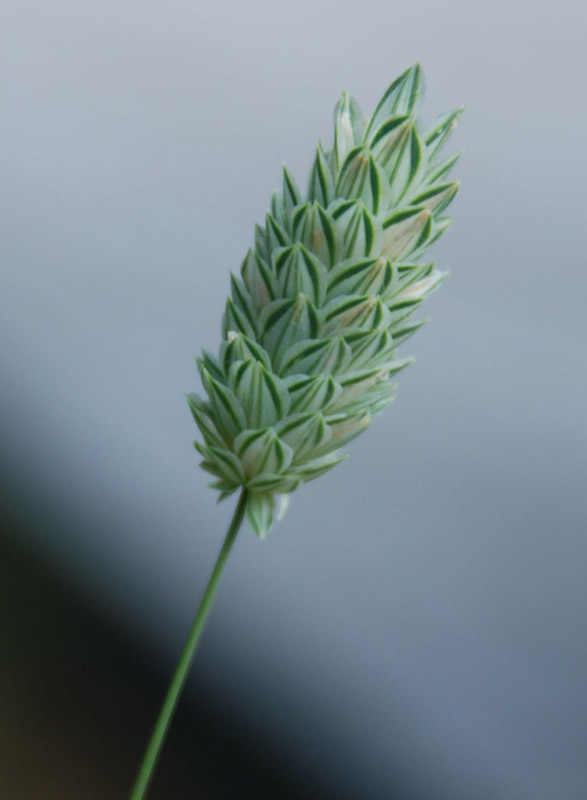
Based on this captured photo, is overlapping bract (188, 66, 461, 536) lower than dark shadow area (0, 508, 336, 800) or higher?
higher

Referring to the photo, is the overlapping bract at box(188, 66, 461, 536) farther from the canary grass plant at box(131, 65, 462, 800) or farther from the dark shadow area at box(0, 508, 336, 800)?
the dark shadow area at box(0, 508, 336, 800)

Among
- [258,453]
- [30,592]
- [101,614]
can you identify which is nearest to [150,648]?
[101,614]

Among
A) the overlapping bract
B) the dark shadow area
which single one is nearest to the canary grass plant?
the overlapping bract

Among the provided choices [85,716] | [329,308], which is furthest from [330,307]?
[85,716]

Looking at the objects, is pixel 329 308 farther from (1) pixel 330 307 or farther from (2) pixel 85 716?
(2) pixel 85 716

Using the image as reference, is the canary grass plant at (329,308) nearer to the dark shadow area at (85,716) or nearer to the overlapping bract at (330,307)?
the overlapping bract at (330,307)

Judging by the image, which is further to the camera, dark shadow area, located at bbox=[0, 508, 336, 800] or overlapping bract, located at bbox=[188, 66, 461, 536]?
dark shadow area, located at bbox=[0, 508, 336, 800]

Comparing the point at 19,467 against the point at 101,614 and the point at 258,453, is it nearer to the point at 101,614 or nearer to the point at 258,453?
the point at 101,614

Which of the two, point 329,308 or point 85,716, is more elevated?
point 329,308
